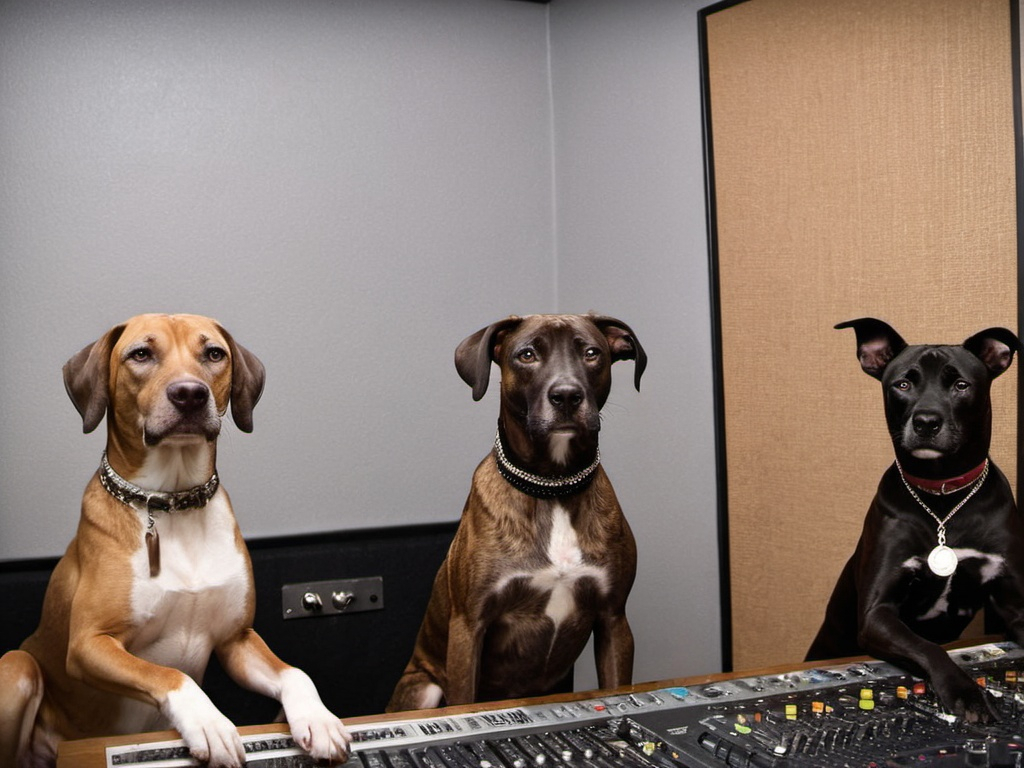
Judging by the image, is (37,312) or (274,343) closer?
(37,312)

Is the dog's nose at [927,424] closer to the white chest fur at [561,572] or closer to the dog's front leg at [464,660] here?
the white chest fur at [561,572]

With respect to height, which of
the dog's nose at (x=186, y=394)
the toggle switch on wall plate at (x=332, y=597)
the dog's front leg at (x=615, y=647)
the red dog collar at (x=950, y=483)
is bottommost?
the toggle switch on wall plate at (x=332, y=597)

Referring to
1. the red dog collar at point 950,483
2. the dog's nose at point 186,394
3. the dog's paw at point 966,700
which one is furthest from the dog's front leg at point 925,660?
the dog's nose at point 186,394

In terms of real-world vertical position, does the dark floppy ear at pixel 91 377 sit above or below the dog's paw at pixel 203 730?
above

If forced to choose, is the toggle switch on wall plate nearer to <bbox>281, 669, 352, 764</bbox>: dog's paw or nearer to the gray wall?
the gray wall

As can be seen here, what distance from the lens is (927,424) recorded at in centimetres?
198

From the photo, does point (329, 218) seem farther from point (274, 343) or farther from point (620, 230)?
point (620, 230)

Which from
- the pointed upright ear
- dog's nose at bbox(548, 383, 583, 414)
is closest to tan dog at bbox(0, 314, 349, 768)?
dog's nose at bbox(548, 383, 583, 414)

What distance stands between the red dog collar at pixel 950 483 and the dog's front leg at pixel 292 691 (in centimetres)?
125

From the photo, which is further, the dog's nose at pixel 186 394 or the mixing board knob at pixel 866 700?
the dog's nose at pixel 186 394

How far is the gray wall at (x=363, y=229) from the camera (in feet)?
10.2

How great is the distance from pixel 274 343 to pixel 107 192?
0.69 m

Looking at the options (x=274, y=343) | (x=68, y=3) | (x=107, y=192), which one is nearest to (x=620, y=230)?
(x=274, y=343)

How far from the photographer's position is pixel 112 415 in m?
2.06
